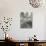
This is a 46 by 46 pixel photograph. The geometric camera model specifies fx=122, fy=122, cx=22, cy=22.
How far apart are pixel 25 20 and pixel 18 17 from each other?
9.2 inches

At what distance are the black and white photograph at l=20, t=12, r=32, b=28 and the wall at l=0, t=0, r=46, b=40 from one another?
9 cm

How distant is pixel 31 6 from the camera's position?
3760 millimetres

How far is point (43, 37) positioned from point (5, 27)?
1201mm

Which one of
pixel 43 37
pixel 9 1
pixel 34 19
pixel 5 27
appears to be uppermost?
pixel 9 1

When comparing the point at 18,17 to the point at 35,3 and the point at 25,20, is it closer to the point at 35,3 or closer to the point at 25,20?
the point at 25,20

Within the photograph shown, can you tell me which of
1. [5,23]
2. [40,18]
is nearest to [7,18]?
[5,23]

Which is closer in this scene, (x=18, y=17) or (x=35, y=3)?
(x=18, y=17)

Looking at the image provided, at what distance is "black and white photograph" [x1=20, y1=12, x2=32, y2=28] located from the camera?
3.72 meters

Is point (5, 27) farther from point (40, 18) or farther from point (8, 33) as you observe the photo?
point (40, 18)

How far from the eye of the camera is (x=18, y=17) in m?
3.72

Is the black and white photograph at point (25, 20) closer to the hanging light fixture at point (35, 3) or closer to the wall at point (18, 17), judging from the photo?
the wall at point (18, 17)

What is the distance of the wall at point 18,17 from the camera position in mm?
3680

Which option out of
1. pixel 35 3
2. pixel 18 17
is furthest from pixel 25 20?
pixel 35 3

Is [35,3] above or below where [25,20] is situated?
above
